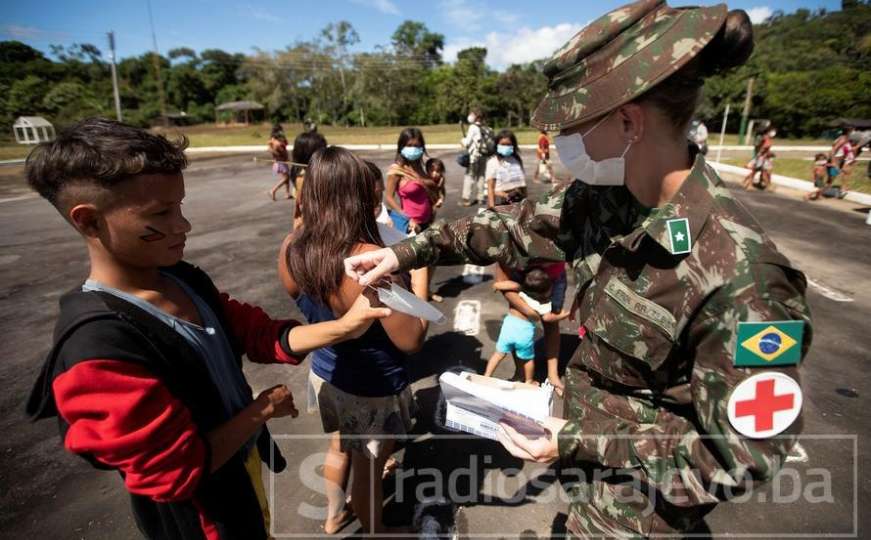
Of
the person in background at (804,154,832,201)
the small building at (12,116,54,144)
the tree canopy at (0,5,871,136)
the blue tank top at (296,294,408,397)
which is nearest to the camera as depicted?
the blue tank top at (296,294,408,397)

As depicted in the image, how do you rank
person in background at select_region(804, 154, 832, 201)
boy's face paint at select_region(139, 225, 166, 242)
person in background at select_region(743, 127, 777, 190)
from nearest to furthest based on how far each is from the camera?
1. boy's face paint at select_region(139, 225, 166, 242)
2. person in background at select_region(804, 154, 832, 201)
3. person in background at select_region(743, 127, 777, 190)

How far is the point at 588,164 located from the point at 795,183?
1556 centimetres

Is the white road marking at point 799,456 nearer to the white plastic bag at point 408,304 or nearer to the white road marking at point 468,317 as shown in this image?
the white road marking at point 468,317

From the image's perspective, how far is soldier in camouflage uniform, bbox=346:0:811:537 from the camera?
1152mm

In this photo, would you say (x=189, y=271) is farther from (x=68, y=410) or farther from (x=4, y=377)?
(x=4, y=377)

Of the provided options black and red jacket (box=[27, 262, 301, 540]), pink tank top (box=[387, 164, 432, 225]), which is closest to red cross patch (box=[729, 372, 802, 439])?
black and red jacket (box=[27, 262, 301, 540])

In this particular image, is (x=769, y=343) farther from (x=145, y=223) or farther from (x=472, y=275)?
(x=472, y=275)

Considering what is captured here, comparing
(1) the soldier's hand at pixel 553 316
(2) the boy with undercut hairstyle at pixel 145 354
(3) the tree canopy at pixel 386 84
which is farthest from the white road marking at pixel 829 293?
(3) the tree canopy at pixel 386 84

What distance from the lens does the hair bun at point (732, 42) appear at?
120 centimetres

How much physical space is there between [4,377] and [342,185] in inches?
170

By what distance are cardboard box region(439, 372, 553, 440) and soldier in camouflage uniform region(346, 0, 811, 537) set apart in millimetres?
61

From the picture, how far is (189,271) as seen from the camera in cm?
165

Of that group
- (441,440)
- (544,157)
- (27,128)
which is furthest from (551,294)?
(27,128)

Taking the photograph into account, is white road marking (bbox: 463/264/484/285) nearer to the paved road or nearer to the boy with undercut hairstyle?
the paved road
